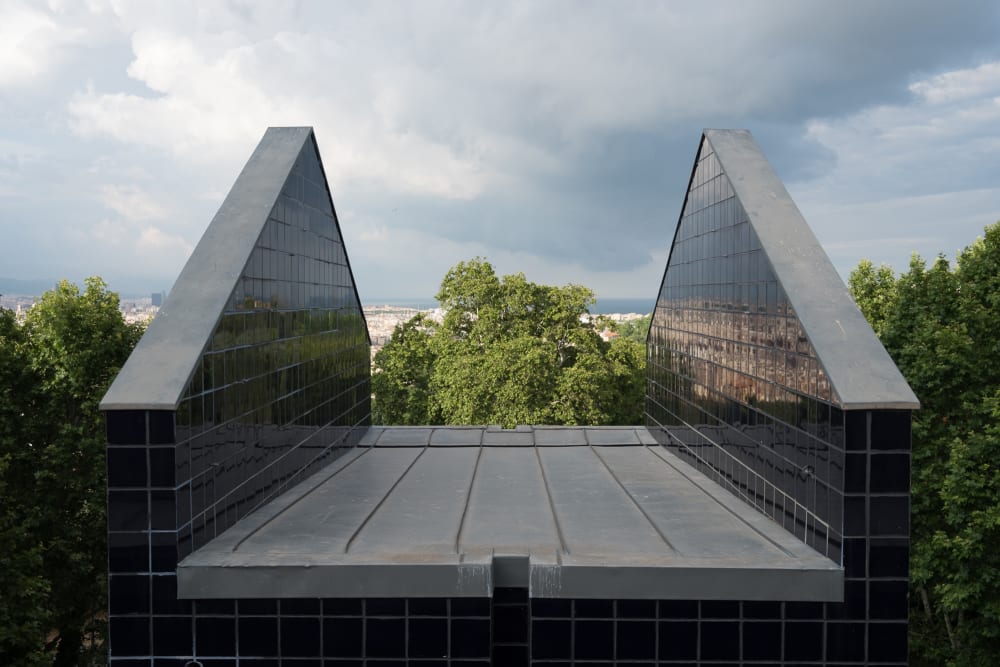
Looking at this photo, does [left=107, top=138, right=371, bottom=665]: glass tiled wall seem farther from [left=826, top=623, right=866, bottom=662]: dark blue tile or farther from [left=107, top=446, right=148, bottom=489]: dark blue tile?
[left=826, top=623, right=866, bottom=662]: dark blue tile

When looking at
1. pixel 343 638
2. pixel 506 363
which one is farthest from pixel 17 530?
pixel 506 363

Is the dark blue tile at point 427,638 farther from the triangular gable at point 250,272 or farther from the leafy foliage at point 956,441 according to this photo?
the leafy foliage at point 956,441

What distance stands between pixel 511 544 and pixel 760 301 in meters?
5.39

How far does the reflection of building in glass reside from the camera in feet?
32.2

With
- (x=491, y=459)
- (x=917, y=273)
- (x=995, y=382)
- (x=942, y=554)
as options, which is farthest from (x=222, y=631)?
(x=917, y=273)

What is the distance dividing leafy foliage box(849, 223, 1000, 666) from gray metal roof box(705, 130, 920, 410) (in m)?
11.5

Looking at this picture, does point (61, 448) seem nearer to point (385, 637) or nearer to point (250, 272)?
point (250, 272)

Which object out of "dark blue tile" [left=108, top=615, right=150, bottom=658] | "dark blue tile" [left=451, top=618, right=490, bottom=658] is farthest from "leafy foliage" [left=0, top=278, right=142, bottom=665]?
"dark blue tile" [left=451, top=618, right=490, bottom=658]

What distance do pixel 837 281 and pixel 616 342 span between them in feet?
90.5

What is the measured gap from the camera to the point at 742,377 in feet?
44.3

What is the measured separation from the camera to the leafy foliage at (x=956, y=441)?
2091 centimetres

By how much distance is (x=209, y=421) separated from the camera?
1079cm

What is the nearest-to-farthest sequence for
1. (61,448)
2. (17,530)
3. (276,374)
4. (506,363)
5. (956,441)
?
(276,374) → (17,530) → (956,441) → (61,448) → (506,363)

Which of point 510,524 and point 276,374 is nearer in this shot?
point 510,524
